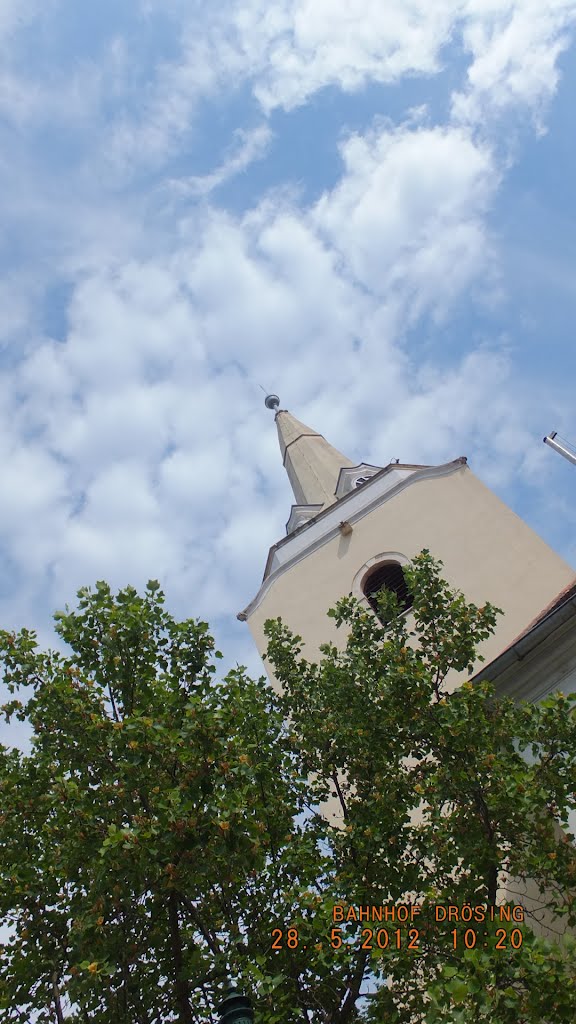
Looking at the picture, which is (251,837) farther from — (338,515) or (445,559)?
(338,515)

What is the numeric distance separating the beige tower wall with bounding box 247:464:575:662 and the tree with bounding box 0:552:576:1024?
5351 millimetres

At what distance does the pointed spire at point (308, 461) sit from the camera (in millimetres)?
23141

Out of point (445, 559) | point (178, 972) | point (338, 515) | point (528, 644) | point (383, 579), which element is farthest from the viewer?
point (338, 515)

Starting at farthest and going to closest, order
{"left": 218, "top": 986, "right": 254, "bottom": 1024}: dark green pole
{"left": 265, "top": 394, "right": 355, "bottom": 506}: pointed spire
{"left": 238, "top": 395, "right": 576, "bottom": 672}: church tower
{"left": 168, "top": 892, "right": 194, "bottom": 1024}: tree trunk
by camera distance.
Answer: {"left": 265, "top": 394, "right": 355, "bottom": 506}: pointed spire, {"left": 238, "top": 395, "right": 576, "bottom": 672}: church tower, {"left": 168, "top": 892, "right": 194, "bottom": 1024}: tree trunk, {"left": 218, "top": 986, "right": 254, "bottom": 1024}: dark green pole

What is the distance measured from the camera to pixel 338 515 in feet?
61.8

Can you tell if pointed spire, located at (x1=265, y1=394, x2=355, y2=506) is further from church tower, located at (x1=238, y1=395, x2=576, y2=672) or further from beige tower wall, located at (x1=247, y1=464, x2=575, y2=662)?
beige tower wall, located at (x1=247, y1=464, x2=575, y2=662)

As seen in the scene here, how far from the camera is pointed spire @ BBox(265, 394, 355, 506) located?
23.1 metres

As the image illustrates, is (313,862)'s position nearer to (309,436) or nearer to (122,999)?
(122,999)

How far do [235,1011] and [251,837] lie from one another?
1763 mm

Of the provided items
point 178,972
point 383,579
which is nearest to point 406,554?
point 383,579

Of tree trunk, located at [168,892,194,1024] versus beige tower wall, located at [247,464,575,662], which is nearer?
tree trunk, located at [168,892,194,1024]

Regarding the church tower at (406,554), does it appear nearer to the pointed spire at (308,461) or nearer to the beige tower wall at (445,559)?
the beige tower wall at (445,559)

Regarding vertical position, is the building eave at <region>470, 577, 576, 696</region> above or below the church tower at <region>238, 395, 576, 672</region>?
below
